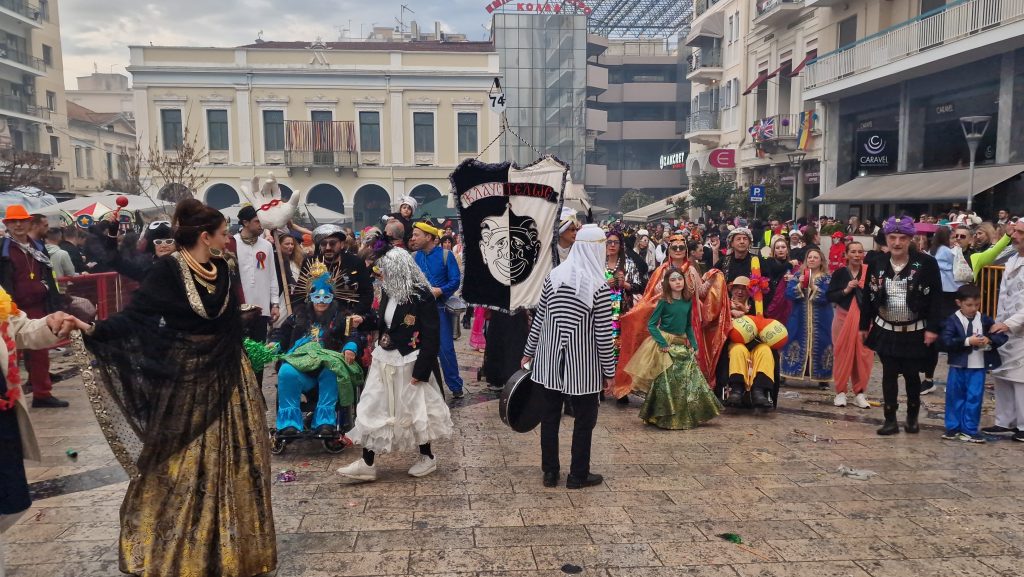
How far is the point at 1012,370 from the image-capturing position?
641cm

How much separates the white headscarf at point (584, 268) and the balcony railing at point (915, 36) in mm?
15105

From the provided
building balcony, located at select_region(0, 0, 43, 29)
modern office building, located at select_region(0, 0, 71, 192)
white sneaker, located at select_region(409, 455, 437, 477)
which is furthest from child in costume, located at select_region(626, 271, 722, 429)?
building balcony, located at select_region(0, 0, 43, 29)

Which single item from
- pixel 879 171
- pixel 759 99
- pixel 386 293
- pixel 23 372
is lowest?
pixel 23 372

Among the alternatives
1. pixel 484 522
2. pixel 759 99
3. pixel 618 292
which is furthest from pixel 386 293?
pixel 759 99

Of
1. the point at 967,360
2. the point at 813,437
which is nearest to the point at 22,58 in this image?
the point at 813,437

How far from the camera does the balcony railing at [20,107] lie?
38188 mm

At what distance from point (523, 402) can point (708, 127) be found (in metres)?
33.3

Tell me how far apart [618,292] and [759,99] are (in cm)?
2544

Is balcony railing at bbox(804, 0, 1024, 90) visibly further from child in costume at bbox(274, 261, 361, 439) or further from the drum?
child in costume at bbox(274, 261, 361, 439)

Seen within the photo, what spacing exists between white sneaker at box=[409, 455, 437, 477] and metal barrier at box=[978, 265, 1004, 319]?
8.03 metres

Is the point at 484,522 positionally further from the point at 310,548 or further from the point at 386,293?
the point at 386,293

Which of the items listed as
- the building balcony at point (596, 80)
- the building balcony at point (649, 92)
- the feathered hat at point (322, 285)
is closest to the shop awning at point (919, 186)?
the feathered hat at point (322, 285)

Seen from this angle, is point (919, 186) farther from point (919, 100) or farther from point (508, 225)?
point (508, 225)

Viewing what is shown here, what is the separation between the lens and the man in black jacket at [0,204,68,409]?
7633 millimetres
